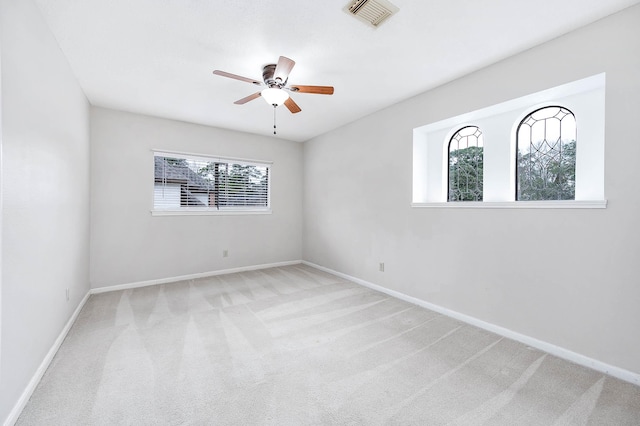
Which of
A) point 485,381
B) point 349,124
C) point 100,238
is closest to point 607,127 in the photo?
point 485,381

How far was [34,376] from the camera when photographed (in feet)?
5.74

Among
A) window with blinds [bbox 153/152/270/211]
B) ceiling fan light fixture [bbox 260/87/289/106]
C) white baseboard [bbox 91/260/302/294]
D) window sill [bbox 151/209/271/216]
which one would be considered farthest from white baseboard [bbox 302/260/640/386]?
window with blinds [bbox 153/152/270/211]

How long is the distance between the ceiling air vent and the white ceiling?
6 cm

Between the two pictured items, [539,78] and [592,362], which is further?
[539,78]

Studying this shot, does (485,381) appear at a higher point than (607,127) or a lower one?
lower

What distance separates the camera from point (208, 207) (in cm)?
455

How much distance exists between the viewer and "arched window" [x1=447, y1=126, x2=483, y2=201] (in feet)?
9.89

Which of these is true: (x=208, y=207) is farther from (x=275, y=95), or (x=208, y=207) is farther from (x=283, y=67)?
(x=283, y=67)

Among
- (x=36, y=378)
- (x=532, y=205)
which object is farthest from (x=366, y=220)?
(x=36, y=378)

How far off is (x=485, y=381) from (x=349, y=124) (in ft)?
11.9

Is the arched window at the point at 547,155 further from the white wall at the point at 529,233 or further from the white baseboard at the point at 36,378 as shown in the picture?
the white baseboard at the point at 36,378

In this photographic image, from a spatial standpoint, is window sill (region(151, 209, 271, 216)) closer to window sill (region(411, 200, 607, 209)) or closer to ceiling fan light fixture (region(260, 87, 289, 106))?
ceiling fan light fixture (region(260, 87, 289, 106))

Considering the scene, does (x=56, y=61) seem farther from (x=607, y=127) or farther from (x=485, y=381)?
(x=607, y=127)

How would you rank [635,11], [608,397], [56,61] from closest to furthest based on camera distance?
1. [608,397]
2. [635,11]
3. [56,61]
